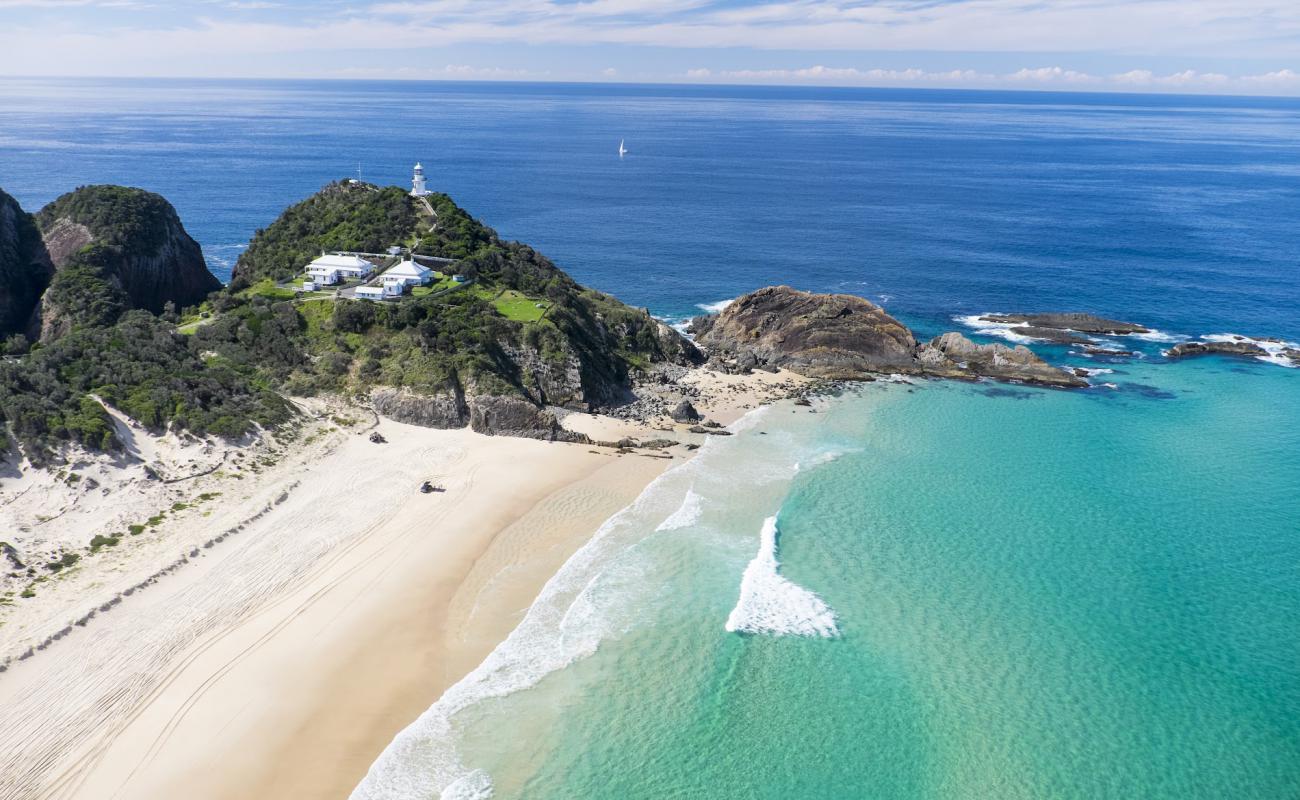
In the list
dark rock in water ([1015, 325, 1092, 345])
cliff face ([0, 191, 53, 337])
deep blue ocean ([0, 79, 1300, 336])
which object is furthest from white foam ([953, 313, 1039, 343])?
cliff face ([0, 191, 53, 337])

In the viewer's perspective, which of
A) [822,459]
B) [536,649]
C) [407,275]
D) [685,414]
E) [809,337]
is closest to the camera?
[536,649]

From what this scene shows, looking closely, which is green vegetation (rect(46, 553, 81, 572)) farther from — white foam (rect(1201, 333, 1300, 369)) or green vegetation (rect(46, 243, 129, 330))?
white foam (rect(1201, 333, 1300, 369))

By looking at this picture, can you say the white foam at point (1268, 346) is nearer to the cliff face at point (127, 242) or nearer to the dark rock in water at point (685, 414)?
the dark rock in water at point (685, 414)

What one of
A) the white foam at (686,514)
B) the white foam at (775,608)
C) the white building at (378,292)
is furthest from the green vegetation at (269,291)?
the white foam at (775,608)

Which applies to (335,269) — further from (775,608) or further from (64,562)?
(775,608)

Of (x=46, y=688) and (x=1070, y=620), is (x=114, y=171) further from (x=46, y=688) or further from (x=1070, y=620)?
(x=1070, y=620)

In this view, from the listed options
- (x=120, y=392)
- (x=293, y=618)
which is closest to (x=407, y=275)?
(x=120, y=392)
